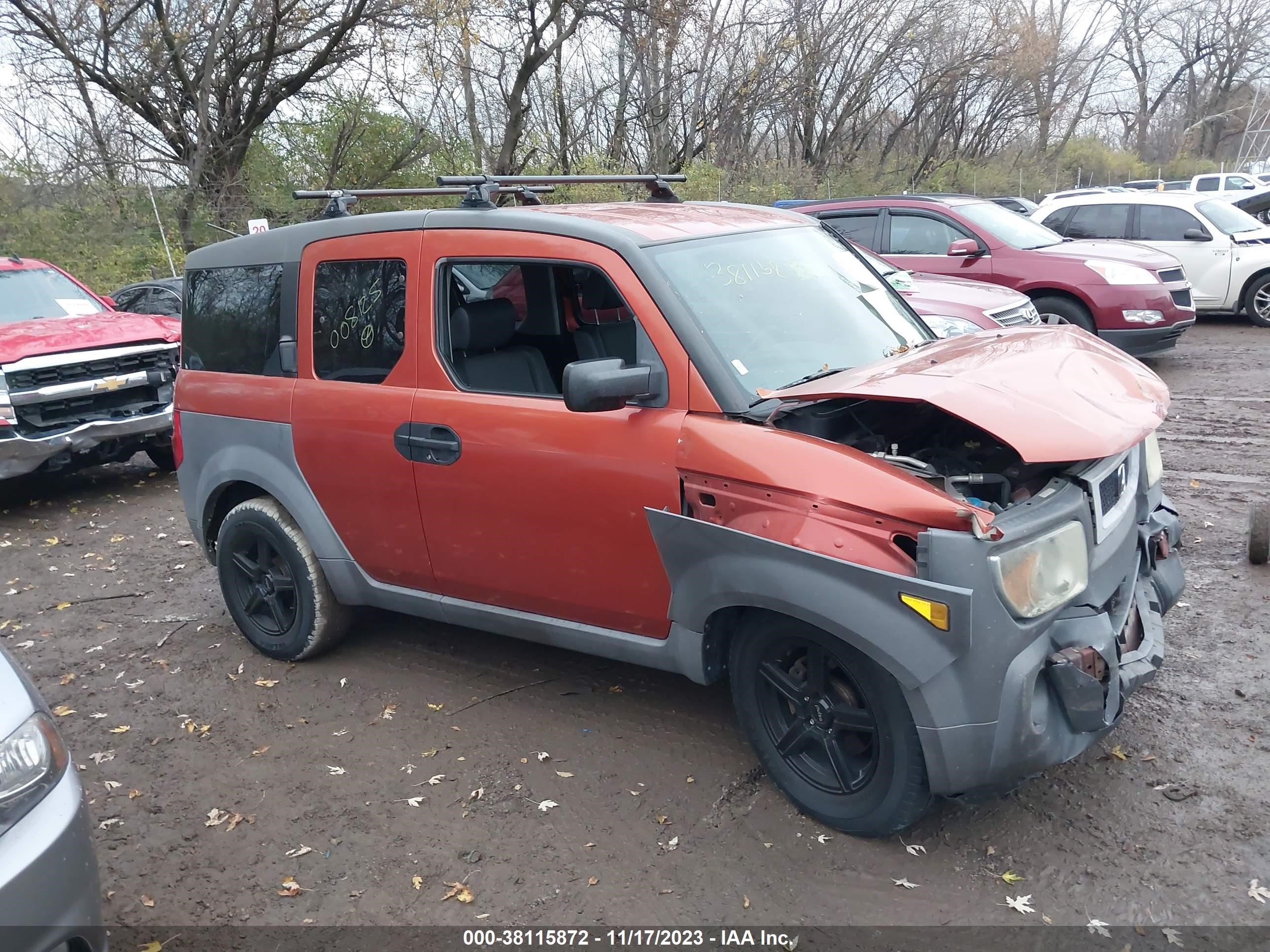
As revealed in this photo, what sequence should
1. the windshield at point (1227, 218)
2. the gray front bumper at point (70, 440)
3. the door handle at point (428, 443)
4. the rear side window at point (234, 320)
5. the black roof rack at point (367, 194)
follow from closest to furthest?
the door handle at point (428, 443) < the black roof rack at point (367, 194) < the rear side window at point (234, 320) < the gray front bumper at point (70, 440) < the windshield at point (1227, 218)

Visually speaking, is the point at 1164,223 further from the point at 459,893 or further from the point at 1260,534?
the point at 459,893

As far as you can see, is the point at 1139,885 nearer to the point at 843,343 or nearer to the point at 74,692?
the point at 843,343

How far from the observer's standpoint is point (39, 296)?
8.90 m

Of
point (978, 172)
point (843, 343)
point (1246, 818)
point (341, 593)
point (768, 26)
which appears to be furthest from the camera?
point (978, 172)

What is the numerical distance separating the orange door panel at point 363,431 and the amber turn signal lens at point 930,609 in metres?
2.11

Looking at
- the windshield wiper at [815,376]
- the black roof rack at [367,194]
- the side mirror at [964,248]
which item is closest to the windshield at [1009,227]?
the side mirror at [964,248]

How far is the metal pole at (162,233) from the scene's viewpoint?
18281 millimetres

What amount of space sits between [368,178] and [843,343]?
19.8 metres

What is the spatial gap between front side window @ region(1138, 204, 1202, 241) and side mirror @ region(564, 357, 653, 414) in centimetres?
1185

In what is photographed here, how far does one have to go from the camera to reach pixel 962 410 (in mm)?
2951

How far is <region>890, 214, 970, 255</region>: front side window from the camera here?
36.2 feet

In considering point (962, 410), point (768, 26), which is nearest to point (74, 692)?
point (962, 410)

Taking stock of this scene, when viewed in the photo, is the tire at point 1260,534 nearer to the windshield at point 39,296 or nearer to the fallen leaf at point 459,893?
the fallen leaf at point 459,893

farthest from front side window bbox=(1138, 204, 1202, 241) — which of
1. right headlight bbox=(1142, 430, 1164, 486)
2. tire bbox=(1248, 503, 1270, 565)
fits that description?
right headlight bbox=(1142, 430, 1164, 486)
